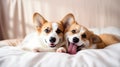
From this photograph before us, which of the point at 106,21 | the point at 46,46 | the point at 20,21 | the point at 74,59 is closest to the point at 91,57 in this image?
the point at 74,59

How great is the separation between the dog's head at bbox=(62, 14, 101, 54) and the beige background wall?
121 centimetres

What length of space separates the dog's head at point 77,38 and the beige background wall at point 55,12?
3.98ft

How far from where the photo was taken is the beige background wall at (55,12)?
220cm

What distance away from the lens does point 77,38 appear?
0.98 meters

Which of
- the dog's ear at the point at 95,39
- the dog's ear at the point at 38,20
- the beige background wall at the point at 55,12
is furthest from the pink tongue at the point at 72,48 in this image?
the beige background wall at the point at 55,12

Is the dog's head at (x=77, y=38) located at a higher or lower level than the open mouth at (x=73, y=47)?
higher

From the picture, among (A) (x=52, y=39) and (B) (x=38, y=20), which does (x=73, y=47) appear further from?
(B) (x=38, y=20)

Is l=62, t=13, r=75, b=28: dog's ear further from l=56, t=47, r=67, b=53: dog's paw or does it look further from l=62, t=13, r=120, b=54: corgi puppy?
l=56, t=47, r=67, b=53: dog's paw

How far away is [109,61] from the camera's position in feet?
2.68

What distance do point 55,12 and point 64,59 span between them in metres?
1.49

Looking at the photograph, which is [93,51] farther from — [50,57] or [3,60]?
[3,60]

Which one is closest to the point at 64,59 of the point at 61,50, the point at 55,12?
the point at 61,50

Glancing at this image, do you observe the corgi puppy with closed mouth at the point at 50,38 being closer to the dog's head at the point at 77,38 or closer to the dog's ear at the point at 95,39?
the dog's head at the point at 77,38

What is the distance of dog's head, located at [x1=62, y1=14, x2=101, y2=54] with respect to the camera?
3.23 feet
